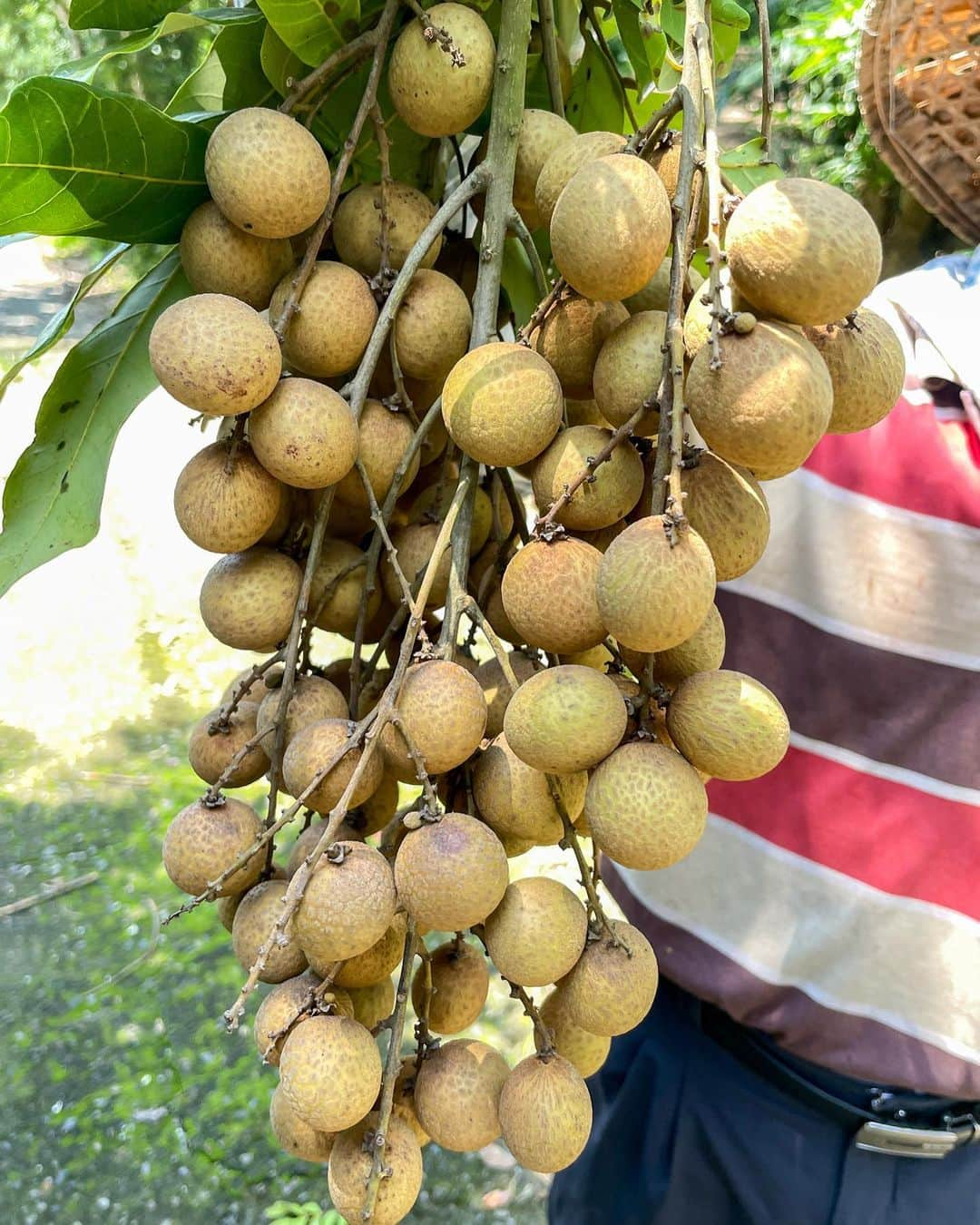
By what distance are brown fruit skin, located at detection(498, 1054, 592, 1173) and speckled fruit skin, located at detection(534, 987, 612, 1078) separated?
1 centimetres

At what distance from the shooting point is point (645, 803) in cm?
42

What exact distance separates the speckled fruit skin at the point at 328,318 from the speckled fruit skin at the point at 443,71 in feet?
0.29

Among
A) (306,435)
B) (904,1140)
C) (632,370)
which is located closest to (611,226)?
(632,370)

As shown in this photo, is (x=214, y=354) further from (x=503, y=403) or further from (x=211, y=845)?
(x=211, y=845)

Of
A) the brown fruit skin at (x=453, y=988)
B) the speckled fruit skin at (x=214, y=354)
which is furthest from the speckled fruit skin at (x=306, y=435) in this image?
the brown fruit skin at (x=453, y=988)

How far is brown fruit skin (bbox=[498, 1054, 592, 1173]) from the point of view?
18.3 inches

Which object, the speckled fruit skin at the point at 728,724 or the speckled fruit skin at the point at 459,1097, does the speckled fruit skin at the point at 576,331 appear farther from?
the speckled fruit skin at the point at 459,1097

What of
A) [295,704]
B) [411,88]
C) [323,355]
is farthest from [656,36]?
[295,704]

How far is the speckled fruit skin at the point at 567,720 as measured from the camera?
41 cm

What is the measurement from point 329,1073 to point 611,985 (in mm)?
127

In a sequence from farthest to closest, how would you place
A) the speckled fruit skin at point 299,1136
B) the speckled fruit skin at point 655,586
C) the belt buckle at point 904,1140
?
the belt buckle at point 904,1140
the speckled fruit skin at point 299,1136
the speckled fruit skin at point 655,586

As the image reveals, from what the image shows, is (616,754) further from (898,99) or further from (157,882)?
(157,882)

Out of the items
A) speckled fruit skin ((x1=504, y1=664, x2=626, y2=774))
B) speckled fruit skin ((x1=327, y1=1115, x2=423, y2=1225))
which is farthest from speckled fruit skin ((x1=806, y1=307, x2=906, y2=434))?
speckled fruit skin ((x1=327, y1=1115, x2=423, y2=1225))

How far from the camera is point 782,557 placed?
0.86 m
